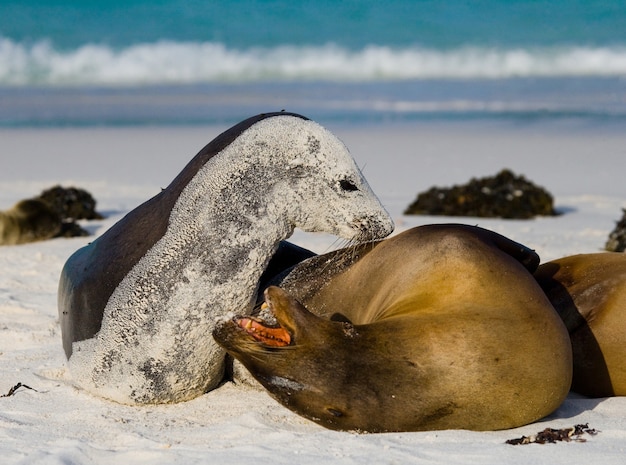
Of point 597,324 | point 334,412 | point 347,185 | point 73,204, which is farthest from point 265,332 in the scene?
point 73,204

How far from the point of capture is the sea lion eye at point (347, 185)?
4590mm

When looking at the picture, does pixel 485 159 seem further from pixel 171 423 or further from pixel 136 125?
pixel 171 423

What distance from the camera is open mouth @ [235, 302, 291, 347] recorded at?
3832mm

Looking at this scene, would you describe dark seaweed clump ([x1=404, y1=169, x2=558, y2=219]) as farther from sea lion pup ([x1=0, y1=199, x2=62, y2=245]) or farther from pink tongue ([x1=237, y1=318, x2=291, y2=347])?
pink tongue ([x1=237, y1=318, x2=291, y2=347])

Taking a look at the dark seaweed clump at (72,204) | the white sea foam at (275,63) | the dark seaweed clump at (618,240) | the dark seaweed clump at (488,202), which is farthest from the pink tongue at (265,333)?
the white sea foam at (275,63)

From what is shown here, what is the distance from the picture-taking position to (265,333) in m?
3.87

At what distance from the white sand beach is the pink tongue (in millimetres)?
393

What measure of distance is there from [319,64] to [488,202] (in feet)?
97.3

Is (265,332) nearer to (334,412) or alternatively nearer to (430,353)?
(334,412)

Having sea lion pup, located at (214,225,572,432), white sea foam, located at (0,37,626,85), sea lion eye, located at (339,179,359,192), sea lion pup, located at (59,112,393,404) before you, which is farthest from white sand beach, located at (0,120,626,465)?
white sea foam, located at (0,37,626,85)

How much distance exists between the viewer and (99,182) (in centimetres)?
1462

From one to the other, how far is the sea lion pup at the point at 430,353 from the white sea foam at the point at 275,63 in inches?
1300

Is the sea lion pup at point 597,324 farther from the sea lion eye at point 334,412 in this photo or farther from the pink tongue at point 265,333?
the pink tongue at point 265,333

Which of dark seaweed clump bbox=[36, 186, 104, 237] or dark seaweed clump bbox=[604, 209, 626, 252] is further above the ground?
dark seaweed clump bbox=[604, 209, 626, 252]
